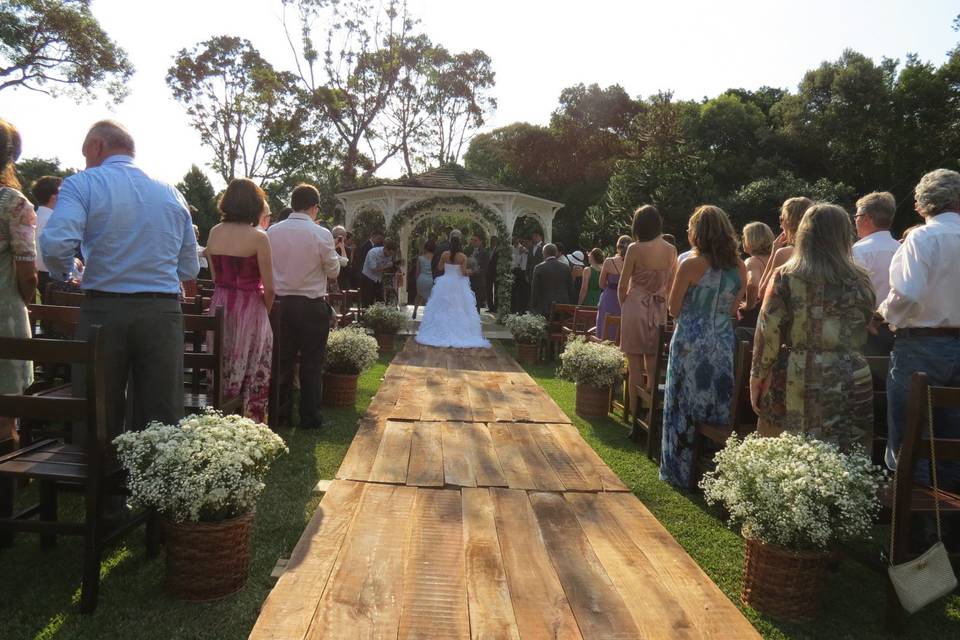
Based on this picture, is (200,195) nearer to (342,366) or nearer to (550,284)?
(550,284)

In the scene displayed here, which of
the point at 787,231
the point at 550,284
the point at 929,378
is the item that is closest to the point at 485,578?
the point at 929,378

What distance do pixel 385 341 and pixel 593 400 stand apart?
4.98 meters

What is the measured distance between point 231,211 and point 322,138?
2632cm

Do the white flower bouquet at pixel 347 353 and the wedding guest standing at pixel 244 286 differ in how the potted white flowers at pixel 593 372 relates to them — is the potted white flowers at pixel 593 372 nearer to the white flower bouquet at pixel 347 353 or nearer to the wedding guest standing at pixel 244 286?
the white flower bouquet at pixel 347 353

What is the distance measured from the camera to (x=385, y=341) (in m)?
11.0

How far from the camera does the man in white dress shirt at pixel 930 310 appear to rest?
3.57m

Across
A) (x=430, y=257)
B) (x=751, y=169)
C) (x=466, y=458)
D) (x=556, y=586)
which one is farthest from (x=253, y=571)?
(x=751, y=169)

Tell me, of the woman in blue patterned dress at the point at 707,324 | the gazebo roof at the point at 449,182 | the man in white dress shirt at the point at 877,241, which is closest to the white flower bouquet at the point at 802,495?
the woman in blue patterned dress at the point at 707,324

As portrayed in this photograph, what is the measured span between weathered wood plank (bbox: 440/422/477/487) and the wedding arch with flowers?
31.1 ft

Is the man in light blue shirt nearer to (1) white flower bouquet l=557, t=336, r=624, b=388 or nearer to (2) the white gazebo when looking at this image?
(1) white flower bouquet l=557, t=336, r=624, b=388

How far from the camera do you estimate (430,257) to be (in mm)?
14273

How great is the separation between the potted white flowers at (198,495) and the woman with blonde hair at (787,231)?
11.4 ft

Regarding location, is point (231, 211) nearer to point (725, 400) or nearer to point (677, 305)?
point (677, 305)

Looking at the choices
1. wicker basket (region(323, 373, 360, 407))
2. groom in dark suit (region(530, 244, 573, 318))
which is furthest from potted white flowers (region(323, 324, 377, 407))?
groom in dark suit (region(530, 244, 573, 318))
